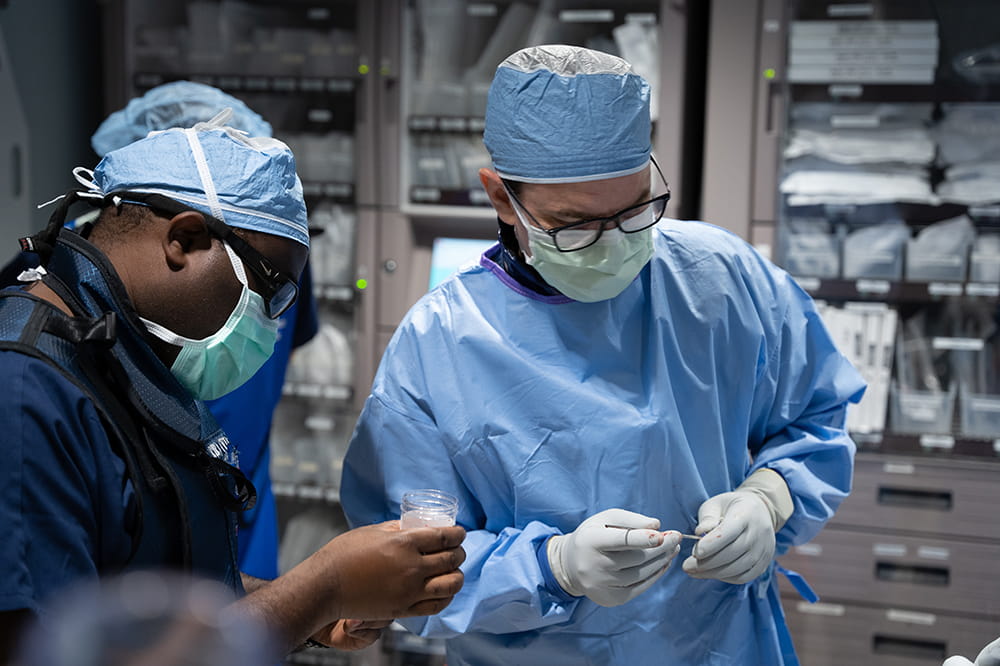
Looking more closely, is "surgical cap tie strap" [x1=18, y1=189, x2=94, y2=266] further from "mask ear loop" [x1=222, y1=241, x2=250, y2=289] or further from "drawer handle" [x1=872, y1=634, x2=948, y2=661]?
"drawer handle" [x1=872, y1=634, x2=948, y2=661]

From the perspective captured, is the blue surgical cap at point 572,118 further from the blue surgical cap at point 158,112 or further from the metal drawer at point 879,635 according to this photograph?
the metal drawer at point 879,635

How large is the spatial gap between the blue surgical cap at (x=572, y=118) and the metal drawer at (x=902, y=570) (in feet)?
6.73

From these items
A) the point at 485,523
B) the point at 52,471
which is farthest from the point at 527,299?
the point at 52,471

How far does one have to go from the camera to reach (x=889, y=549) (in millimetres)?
3021

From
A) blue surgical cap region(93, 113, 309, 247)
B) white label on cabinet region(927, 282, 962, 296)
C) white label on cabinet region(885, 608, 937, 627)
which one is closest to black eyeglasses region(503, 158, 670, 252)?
blue surgical cap region(93, 113, 309, 247)

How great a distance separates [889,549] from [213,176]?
2.60 meters

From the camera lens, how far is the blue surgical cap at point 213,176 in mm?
1178

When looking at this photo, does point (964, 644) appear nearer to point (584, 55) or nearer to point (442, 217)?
point (442, 217)

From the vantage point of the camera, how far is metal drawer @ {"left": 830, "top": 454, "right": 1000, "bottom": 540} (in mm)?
2965

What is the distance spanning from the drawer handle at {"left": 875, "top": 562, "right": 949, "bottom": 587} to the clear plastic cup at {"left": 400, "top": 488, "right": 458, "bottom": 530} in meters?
2.24

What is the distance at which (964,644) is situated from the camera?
9.77ft

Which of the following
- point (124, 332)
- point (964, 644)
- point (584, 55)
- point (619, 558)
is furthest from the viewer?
point (964, 644)

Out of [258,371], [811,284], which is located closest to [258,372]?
[258,371]

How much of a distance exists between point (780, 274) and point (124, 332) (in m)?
1.07
